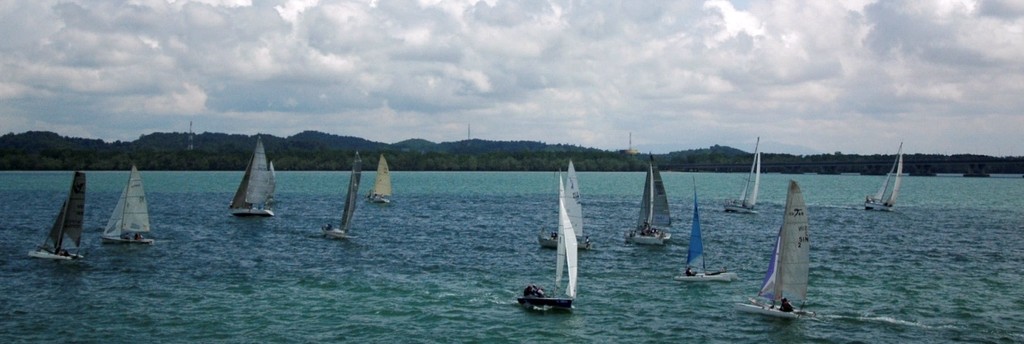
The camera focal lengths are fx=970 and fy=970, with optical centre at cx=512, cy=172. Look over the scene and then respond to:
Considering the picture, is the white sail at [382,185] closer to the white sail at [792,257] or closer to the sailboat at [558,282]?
the sailboat at [558,282]

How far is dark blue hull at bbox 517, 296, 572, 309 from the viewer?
45.0 m

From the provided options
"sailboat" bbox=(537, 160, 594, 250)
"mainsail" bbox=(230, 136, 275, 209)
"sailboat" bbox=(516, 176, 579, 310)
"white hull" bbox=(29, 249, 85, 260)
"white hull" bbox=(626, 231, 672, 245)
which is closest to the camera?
"sailboat" bbox=(516, 176, 579, 310)

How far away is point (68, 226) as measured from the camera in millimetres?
61438

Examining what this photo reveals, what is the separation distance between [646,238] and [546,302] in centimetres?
3029

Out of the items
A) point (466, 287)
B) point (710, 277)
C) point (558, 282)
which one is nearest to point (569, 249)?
point (558, 282)

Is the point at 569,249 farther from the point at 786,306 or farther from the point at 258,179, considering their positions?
the point at 258,179

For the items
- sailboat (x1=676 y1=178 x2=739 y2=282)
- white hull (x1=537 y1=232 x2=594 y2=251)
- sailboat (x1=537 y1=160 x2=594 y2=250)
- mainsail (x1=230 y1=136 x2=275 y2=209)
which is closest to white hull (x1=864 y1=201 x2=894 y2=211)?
white hull (x1=537 y1=232 x2=594 y2=251)

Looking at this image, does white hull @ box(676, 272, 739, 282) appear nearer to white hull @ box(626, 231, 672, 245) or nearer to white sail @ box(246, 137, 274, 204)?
white hull @ box(626, 231, 672, 245)

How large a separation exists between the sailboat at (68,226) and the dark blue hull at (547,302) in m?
31.5

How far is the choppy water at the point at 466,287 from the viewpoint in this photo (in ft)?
136

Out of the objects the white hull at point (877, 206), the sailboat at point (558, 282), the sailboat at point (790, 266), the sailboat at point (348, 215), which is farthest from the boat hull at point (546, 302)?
the white hull at point (877, 206)

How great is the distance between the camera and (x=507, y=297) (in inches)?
1937

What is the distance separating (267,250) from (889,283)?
41.7 meters

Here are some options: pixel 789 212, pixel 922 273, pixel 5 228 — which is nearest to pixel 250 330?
pixel 789 212
